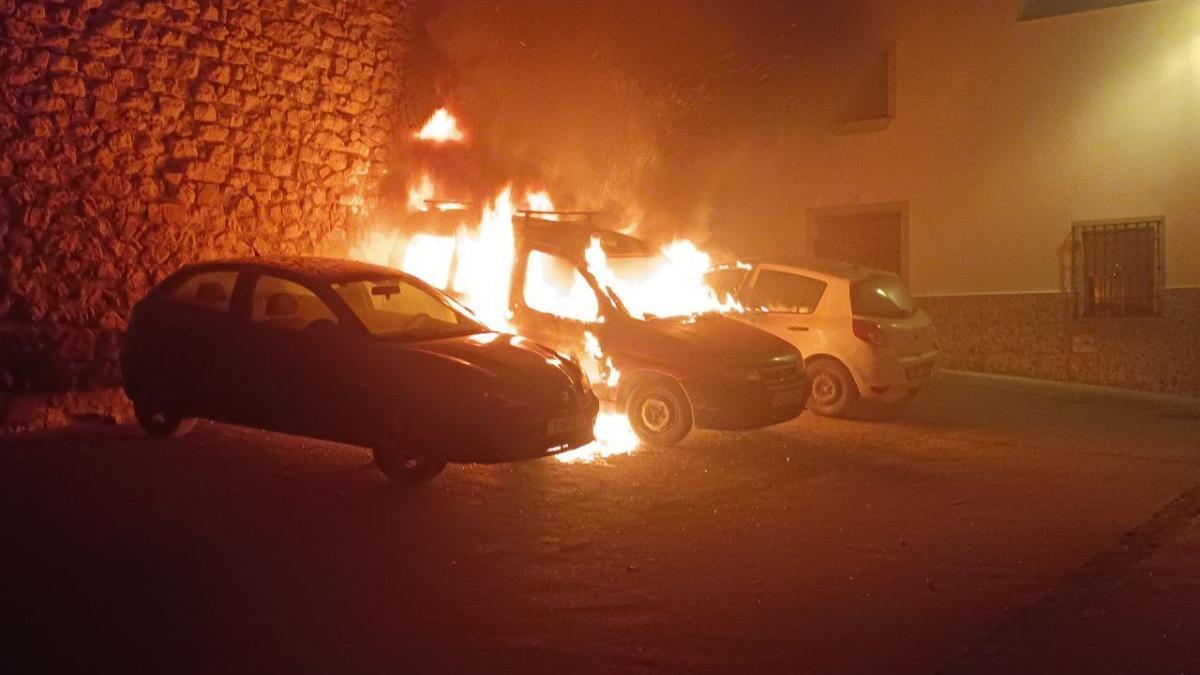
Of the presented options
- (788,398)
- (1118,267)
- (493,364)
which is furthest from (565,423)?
(1118,267)

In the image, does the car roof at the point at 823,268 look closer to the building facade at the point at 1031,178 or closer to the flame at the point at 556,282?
the flame at the point at 556,282

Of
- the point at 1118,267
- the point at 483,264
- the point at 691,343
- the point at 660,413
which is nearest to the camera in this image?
the point at 691,343

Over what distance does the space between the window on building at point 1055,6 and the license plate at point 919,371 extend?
23.9 feet

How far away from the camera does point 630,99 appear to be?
17.3 meters

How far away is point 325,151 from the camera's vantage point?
13.1m

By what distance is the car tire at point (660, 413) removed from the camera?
1034 centimetres

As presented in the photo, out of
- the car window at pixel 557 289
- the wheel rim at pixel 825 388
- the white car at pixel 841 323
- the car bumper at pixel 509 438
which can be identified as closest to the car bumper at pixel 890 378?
the white car at pixel 841 323

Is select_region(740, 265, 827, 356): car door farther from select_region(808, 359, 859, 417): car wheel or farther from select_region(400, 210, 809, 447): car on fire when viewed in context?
select_region(400, 210, 809, 447): car on fire

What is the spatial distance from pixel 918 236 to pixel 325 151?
394 inches

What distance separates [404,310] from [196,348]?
5.38ft

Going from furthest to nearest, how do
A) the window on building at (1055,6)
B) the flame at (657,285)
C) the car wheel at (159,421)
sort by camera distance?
the window on building at (1055,6), the flame at (657,285), the car wheel at (159,421)

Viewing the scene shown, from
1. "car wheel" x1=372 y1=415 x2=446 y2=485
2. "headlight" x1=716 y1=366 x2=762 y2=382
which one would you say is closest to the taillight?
"headlight" x1=716 y1=366 x2=762 y2=382

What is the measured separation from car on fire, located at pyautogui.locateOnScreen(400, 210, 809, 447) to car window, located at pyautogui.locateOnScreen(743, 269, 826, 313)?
1852mm

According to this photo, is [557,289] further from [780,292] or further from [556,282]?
[780,292]
